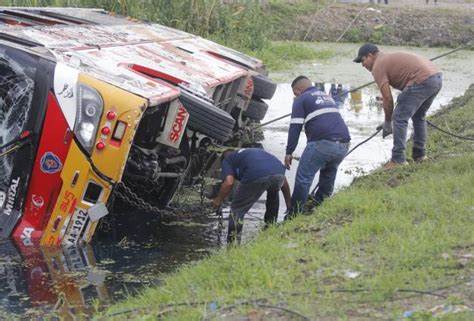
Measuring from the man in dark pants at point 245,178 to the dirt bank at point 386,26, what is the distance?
61.0 feet

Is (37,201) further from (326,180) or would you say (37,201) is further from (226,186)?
(326,180)

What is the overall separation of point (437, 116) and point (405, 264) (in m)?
8.45

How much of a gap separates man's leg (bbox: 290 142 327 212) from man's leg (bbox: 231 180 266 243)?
54 centimetres

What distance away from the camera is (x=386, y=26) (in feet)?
87.7

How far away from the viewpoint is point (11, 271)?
6.89 meters

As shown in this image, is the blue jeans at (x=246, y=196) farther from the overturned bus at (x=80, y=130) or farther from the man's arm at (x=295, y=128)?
the overturned bus at (x=80, y=130)

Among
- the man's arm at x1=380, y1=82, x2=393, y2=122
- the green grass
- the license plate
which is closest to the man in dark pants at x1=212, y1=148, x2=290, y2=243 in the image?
the license plate

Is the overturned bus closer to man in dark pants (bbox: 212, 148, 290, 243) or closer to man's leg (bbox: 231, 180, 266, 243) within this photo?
man in dark pants (bbox: 212, 148, 290, 243)

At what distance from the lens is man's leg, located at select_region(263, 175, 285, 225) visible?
25.2ft

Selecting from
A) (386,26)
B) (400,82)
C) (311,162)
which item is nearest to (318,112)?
(311,162)

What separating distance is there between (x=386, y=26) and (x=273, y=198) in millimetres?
19758

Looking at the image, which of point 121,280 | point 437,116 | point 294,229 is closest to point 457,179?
point 294,229

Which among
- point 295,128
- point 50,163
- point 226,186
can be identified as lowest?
point 226,186

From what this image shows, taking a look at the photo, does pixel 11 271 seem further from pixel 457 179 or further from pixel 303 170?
pixel 457 179
